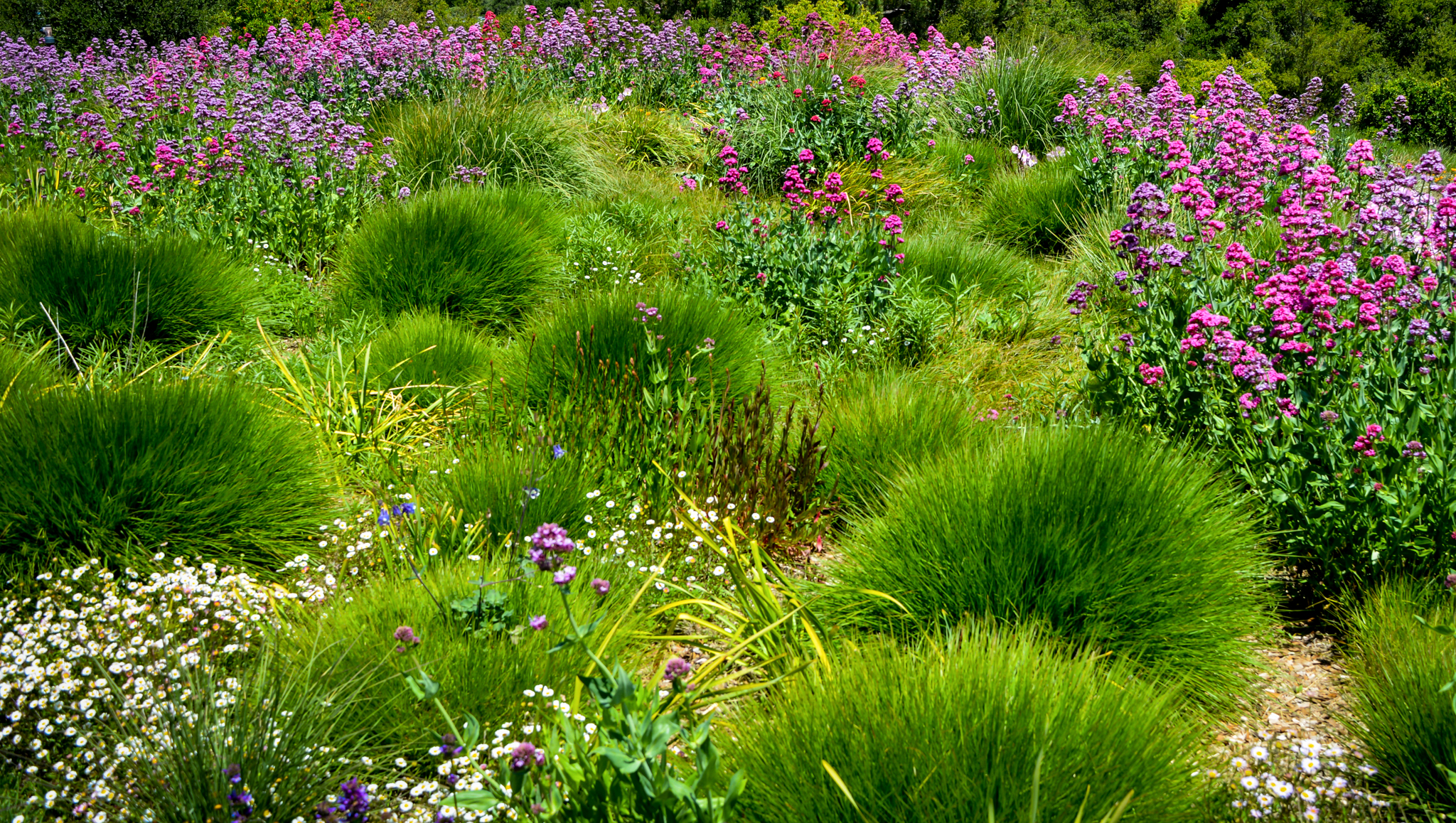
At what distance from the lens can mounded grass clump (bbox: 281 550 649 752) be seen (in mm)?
2523

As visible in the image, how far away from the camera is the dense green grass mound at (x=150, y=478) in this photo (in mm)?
3166

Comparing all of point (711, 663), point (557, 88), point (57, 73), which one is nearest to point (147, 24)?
point (57, 73)

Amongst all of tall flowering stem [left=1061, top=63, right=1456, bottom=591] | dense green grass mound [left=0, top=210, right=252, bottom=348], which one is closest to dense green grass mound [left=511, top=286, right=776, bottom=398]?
tall flowering stem [left=1061, top=63, right=1456, bottom=591]

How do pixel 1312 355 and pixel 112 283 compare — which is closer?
pixel 1312 355

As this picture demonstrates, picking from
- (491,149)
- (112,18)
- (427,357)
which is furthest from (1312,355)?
(112,18)

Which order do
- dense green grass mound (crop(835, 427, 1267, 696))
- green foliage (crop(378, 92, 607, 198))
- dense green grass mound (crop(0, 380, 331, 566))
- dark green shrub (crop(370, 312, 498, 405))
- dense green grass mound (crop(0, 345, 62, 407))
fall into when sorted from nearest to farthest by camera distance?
dense green grass mound (crop(835, 427, 1267, 696)) → dense green grass mound (crop(0, 380, 331, 566)) → dense green grass mound (crop(0, 345, 62, 407)) → dark green shrub (crop(370, 312, 498, 405)) → green foliage (crop(378, 92, 607, 198))

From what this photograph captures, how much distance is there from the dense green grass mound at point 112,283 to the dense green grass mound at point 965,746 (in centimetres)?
409

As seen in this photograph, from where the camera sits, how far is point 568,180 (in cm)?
812

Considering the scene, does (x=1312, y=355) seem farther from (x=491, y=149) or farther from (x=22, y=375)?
(x=491, y=149)

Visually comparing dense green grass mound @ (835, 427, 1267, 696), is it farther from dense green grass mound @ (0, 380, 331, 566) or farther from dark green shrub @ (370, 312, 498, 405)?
dark green shrub @ (370, 312, 498, 405)

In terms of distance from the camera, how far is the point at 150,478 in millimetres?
3281

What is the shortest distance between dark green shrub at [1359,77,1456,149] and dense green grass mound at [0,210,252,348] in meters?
15.0

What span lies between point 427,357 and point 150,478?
5.78ft

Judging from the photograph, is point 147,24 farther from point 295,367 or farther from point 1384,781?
point 1384,781
